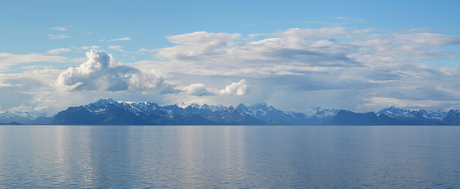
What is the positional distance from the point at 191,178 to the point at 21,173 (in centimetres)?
3339

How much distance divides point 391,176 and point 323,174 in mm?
12440

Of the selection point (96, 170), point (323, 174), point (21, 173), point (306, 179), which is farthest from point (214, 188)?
point (21, 173)

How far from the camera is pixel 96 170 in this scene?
70750mm

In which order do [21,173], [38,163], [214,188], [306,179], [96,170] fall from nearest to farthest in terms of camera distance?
[214,188], [306,179], [21,173], [96,170], [38,163]

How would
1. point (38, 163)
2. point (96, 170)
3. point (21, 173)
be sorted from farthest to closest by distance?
point (38, 163) < point (96, 170) < point (21, 173)

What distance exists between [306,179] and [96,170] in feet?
140

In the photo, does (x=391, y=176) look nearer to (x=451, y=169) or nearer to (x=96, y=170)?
(x=451, y=169)

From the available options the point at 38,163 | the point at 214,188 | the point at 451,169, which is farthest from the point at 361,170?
the point at 38,163

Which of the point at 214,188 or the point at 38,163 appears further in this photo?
the point at 38,163

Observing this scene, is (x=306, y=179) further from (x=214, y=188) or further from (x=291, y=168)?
(x=214, y=188)

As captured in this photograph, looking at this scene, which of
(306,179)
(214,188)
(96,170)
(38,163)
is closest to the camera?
(214,188)

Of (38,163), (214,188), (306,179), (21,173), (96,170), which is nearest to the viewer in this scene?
(214,188)

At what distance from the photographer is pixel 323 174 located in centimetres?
6650

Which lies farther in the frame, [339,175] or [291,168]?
[291,168]
